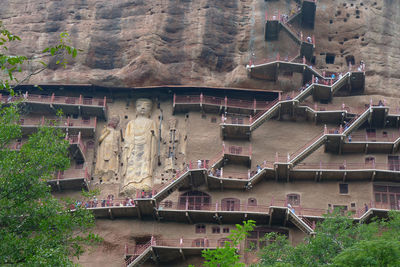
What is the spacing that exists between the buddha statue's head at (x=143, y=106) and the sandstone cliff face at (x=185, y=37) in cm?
128

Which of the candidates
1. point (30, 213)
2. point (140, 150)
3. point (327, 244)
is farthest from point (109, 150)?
point (30, 213)

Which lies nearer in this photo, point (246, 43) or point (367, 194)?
point (367, 194)

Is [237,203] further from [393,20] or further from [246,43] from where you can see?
[393,20]

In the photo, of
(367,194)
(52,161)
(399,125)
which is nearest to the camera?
(52,161)

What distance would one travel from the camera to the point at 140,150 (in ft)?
157

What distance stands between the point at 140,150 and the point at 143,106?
3.84 m

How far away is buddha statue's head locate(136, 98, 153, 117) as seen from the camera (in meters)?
50.1

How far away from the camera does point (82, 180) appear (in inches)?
1831

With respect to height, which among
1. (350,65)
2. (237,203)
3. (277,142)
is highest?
(350,65)

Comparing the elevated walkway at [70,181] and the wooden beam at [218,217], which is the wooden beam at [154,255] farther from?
the elevated walkway at [70,181]

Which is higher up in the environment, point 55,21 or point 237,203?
point 55,21

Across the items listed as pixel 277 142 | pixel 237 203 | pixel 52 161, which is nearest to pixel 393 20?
pixel 277 142

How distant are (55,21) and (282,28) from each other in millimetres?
16705

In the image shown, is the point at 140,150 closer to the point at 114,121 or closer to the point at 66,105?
the point at 114,121
